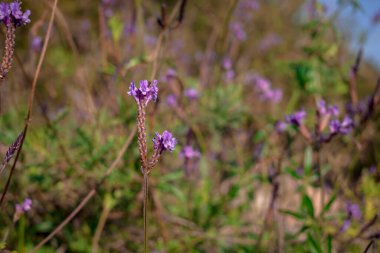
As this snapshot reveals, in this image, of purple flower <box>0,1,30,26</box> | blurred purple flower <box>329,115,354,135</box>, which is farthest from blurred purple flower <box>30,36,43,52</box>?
blurred purple flower <box>329,115,354,135</box>

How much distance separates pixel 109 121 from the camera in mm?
1791

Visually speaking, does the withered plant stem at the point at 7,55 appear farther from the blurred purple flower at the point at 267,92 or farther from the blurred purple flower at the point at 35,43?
the blurred purple flower at the point at 267,92

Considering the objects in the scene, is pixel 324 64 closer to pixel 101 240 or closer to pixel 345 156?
pixel 345 156

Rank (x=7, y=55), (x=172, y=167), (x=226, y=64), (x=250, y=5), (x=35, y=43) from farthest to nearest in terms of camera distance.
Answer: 1. (x=250, y=5)
2. (x=226, y=64)
3. (x=172, y=167)
4. (x=35, y=43)
5. (x=7, y=55)

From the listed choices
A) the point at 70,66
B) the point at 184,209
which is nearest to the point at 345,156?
the point at 184,209

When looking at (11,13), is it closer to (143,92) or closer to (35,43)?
(143,92)

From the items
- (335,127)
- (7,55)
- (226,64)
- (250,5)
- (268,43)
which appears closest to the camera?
(7,55)

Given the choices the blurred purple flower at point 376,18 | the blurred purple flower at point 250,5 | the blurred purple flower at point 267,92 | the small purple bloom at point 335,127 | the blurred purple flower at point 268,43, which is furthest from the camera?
the blurred purple flower at point 268,43

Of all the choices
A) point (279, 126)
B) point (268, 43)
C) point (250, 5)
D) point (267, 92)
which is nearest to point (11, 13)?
point (279, 126)

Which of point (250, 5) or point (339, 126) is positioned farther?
point (250, 5)

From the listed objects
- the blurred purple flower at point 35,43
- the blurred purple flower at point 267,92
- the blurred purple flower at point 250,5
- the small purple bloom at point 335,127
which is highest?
the blurred purple flower at point 250,5

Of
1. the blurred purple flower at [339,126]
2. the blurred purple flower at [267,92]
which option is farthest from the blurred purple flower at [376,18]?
the blurred purple flower at [339,126]

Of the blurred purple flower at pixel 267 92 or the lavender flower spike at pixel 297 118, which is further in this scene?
the blurred purple flower at pixel 267 92

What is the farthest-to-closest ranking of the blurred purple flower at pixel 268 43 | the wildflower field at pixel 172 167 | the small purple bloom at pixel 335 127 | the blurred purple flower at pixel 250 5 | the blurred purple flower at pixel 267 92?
the blurred purple flower at pixel 268 43 → the blurred purple flower at pixel 250 5 → the blurred purple flower at pixel 267 92 → the wildflower field at pixel 172 167 → the small purple bloom at pixel 335 127
